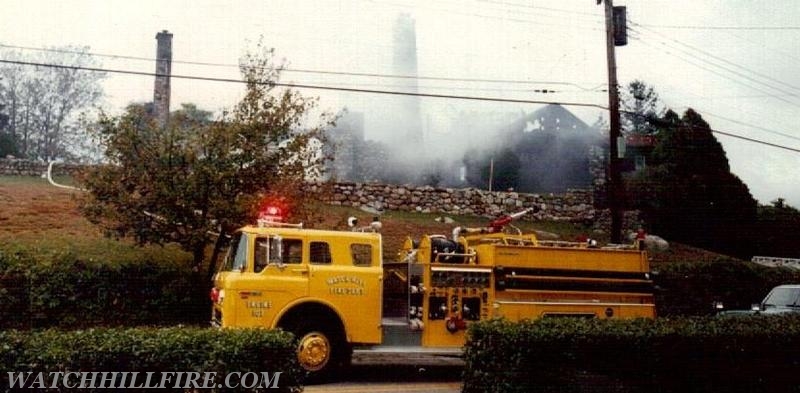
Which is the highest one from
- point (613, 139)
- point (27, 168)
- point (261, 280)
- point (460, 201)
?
point (27, 168)

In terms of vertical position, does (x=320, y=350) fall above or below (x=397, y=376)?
above

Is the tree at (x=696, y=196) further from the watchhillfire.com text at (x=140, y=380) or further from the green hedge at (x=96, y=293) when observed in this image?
the watchhillfire.com text at (x=140, y=380)

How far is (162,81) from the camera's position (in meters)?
30.6

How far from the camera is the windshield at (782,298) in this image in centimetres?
1619

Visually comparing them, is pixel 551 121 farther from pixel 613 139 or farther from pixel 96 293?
pixel 96 293

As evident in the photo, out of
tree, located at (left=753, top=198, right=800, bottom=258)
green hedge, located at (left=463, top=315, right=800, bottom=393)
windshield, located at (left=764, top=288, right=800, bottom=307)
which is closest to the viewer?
green hedge, located at (left=463, top=315, right=800, bottom=393)

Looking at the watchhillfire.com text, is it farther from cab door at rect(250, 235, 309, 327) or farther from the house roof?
the house roof

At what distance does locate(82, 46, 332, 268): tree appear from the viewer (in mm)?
14141

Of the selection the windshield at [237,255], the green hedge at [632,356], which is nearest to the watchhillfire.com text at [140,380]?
the green hedge at [632,356]

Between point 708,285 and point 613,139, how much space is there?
5630 millimetres

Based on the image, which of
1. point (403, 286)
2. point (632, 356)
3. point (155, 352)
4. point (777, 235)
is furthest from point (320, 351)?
point (777, 235)

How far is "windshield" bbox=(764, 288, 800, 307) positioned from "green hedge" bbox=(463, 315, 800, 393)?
7.14 m

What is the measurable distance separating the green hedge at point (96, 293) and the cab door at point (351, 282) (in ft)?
16.6

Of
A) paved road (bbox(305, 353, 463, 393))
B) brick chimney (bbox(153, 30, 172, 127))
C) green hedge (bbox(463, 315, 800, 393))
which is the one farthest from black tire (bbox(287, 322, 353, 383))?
brick chimney (bbox(153, 30, 172, 127))
